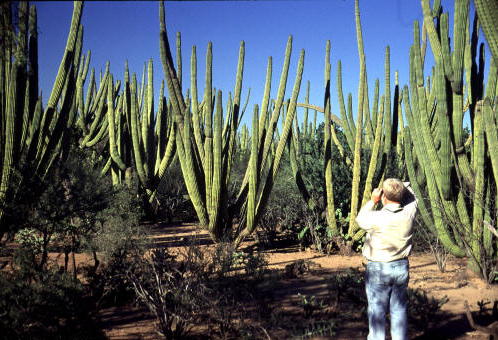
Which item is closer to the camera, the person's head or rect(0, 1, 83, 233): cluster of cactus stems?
the person's head

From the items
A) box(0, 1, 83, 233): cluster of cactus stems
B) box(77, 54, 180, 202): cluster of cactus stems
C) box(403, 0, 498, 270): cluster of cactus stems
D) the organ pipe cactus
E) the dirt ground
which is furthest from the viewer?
box(77, 54, 180, 202): cluster of cactus stems

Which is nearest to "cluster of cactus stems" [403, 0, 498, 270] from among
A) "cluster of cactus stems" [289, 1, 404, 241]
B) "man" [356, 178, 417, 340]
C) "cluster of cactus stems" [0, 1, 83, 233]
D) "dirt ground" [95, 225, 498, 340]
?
"dirt ground" [95, 225, 498, 340]

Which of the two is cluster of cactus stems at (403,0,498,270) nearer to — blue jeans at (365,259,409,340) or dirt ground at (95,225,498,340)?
dirt ground at (95,225,498,340)

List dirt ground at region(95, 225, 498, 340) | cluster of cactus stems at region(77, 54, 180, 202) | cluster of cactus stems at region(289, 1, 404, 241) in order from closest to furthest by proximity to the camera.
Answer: dirt ground at region(95, 225, 498, 340) < cluster of cactus stems at region(289, 1, 404, 241) < cluster of cactus stems at region(77, 54, 180, 202)

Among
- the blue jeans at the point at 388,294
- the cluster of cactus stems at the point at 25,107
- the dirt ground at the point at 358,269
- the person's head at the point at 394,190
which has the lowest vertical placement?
the dirt ground at the point at 358,269

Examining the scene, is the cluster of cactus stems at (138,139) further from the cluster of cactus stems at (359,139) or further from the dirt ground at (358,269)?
the cluster of cactus stems at (359,139)

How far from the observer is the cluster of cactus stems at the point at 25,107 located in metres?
4.62

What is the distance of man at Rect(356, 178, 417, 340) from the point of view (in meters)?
3.10

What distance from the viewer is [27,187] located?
4562 mm

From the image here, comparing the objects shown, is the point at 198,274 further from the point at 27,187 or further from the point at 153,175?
the point at 153,175

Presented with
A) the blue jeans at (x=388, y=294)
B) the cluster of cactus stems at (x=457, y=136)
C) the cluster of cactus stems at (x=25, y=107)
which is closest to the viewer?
the blue jeans at (x=388, y=294)

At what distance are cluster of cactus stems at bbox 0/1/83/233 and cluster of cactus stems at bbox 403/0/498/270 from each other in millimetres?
4850

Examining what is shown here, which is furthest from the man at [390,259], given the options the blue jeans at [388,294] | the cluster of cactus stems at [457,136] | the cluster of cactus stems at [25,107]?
the cluster of cactus stems at [25,107]

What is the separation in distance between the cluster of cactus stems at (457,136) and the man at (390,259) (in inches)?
98.1
